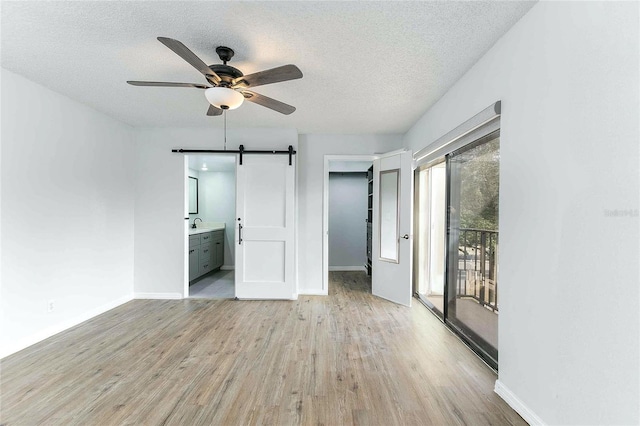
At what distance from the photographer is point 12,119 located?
2.67 metres

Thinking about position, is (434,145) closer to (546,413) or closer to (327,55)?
(327,55)

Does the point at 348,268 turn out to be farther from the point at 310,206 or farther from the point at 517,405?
the point at 517,405

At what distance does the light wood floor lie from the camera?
73.4 inches

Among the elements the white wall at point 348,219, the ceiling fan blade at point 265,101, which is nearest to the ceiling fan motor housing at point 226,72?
the ceiling fan blade at point 265,101

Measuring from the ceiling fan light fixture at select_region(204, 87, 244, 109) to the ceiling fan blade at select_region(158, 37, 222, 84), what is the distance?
0.11 meters

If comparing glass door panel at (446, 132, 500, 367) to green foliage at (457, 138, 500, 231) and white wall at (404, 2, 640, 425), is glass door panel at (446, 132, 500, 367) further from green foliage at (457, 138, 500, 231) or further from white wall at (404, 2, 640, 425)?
white wall at (404, 2, 640, 425)

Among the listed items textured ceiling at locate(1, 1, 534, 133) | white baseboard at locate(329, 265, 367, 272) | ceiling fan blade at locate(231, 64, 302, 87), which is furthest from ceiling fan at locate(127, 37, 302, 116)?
white baseboard at locate(329, 265, 367, 272)

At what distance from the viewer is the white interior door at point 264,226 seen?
4.34m

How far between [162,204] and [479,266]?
4.20 meters

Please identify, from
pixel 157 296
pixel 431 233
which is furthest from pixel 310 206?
pixel 157 296

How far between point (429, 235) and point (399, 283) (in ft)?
2.69

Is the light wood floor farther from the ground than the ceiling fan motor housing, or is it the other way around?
the ceiling fan motor housing

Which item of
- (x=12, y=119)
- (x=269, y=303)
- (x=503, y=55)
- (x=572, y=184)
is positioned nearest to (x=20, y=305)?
(x=12, y=119)

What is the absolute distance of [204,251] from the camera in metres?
5.56
